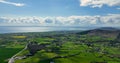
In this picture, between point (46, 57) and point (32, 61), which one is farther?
point (46, 57)

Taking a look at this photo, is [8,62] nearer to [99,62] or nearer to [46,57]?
[46,57]

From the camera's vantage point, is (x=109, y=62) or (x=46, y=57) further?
(x=46, y=57)

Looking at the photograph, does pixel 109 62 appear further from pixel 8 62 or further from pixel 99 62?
pixel 8 62

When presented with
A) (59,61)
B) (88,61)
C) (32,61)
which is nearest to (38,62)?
(32,61)

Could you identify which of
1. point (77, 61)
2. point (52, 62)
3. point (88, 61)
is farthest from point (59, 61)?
point (88, 61)

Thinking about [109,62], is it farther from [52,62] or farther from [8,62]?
[8,62]

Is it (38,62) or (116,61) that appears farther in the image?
(116,61)
